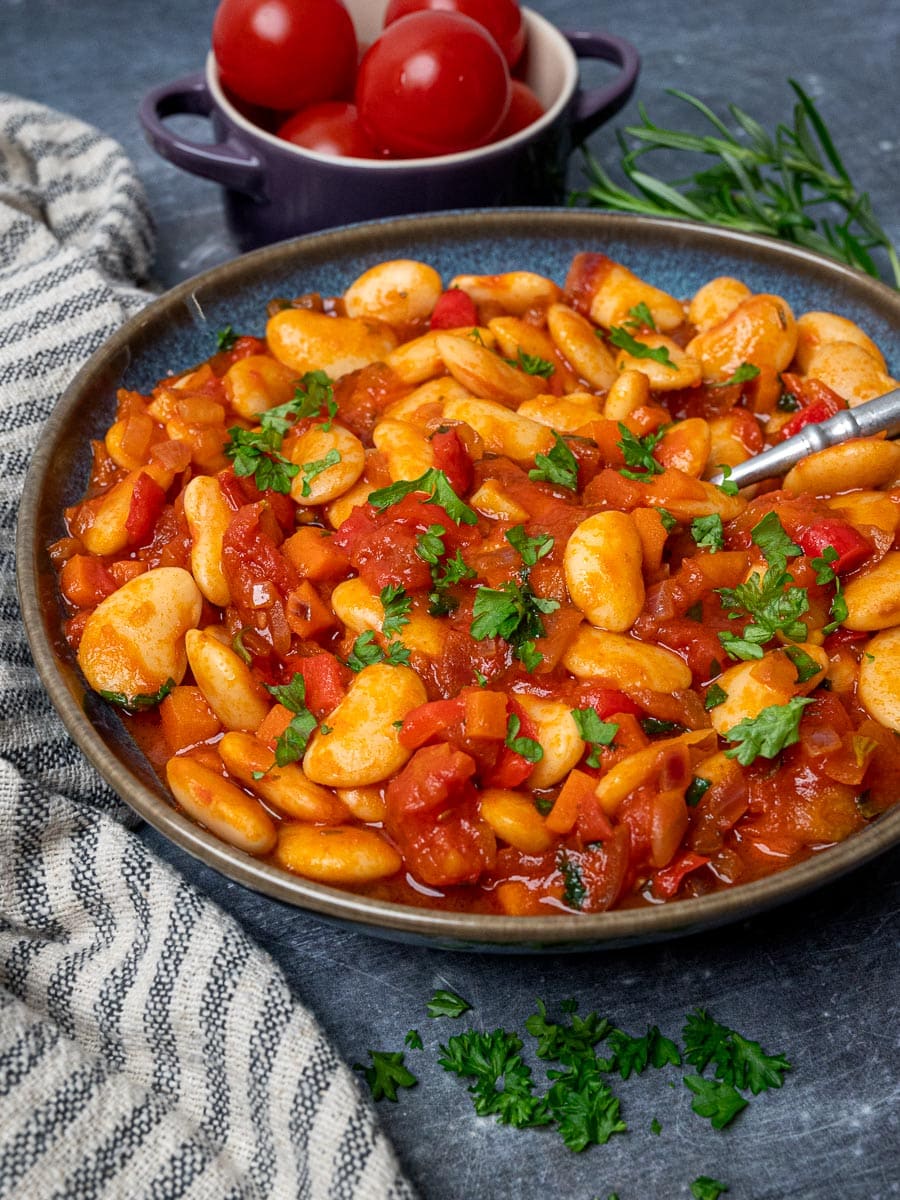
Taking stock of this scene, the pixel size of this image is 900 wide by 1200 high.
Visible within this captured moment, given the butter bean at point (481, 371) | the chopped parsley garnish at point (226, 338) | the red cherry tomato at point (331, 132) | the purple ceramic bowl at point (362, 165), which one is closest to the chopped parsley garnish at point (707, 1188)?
the butter bean at point (481, 371)

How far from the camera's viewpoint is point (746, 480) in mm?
2250

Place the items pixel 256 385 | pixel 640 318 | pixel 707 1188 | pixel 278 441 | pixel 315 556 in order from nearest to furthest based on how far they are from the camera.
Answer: pixel 707 1188 < pixel 315 556 < pixel 278 441 < pixel 256 385 < pixel 640 318

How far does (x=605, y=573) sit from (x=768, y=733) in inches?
13.4

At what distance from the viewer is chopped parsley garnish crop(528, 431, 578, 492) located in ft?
7.00

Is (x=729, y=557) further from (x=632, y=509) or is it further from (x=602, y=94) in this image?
(x=602, y=94)

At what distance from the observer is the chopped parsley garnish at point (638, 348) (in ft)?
7.80

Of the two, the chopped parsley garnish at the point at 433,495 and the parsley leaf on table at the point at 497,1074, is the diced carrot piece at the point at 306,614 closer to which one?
the chopped parsley garnish at the point at 433,495

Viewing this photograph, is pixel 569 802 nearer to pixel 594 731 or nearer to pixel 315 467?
pixel 594 731

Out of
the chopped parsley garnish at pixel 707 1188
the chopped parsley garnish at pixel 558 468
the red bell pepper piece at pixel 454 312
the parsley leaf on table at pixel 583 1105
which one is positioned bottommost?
the chopped parsley garnish at pixel 707 1188

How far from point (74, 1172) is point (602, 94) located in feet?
8.33

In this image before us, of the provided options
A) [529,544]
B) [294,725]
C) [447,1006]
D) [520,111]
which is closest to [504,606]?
[529,544]

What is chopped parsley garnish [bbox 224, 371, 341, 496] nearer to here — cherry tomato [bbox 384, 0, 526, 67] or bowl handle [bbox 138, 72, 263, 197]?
bowl handle [bbox 138, 72, 263, 197]

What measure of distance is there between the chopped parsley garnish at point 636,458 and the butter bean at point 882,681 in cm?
48

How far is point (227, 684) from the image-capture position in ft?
6.21
